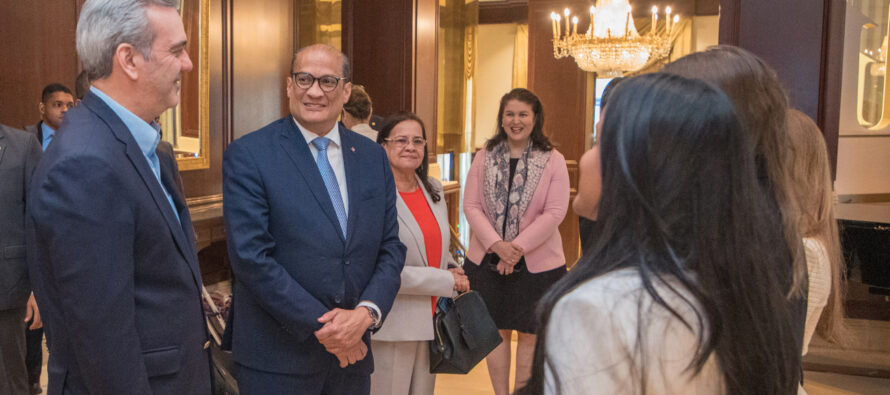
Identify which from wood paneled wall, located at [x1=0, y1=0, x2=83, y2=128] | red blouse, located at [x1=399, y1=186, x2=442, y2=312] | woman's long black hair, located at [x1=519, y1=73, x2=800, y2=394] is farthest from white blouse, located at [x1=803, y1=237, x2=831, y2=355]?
wood paneled wall, located at [x1=0, y1=0, x2=83, y2=128]

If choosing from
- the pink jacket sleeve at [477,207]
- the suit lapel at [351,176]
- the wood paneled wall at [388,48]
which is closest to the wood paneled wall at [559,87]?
the wood paneled wall at [388,48]

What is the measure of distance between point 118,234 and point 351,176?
92cm

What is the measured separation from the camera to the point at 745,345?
90cm

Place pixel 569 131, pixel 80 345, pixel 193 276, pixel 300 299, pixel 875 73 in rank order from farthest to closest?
pixel 569 131
pixel 875 73
pixel 300 299
pixel 193 276
pixel 80 345

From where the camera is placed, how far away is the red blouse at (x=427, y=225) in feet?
9.33

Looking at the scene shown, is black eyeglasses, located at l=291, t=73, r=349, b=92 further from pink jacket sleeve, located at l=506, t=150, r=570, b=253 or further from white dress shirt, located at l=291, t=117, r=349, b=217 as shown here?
pink jacket sleeve, located at l=506, t=150, r=570, b=253

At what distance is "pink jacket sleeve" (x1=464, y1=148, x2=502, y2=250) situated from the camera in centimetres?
371

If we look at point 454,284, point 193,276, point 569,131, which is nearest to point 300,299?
point 193,276

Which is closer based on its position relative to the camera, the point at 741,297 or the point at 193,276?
the point at 741,297

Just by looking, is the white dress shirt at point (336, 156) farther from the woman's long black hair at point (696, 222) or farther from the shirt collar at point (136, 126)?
the woman's long black hair at point (696, 222)

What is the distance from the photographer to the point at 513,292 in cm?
369

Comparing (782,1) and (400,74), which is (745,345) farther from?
(400,74)

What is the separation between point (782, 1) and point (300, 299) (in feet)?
7.49

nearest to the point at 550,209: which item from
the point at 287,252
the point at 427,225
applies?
the point at 427,225
